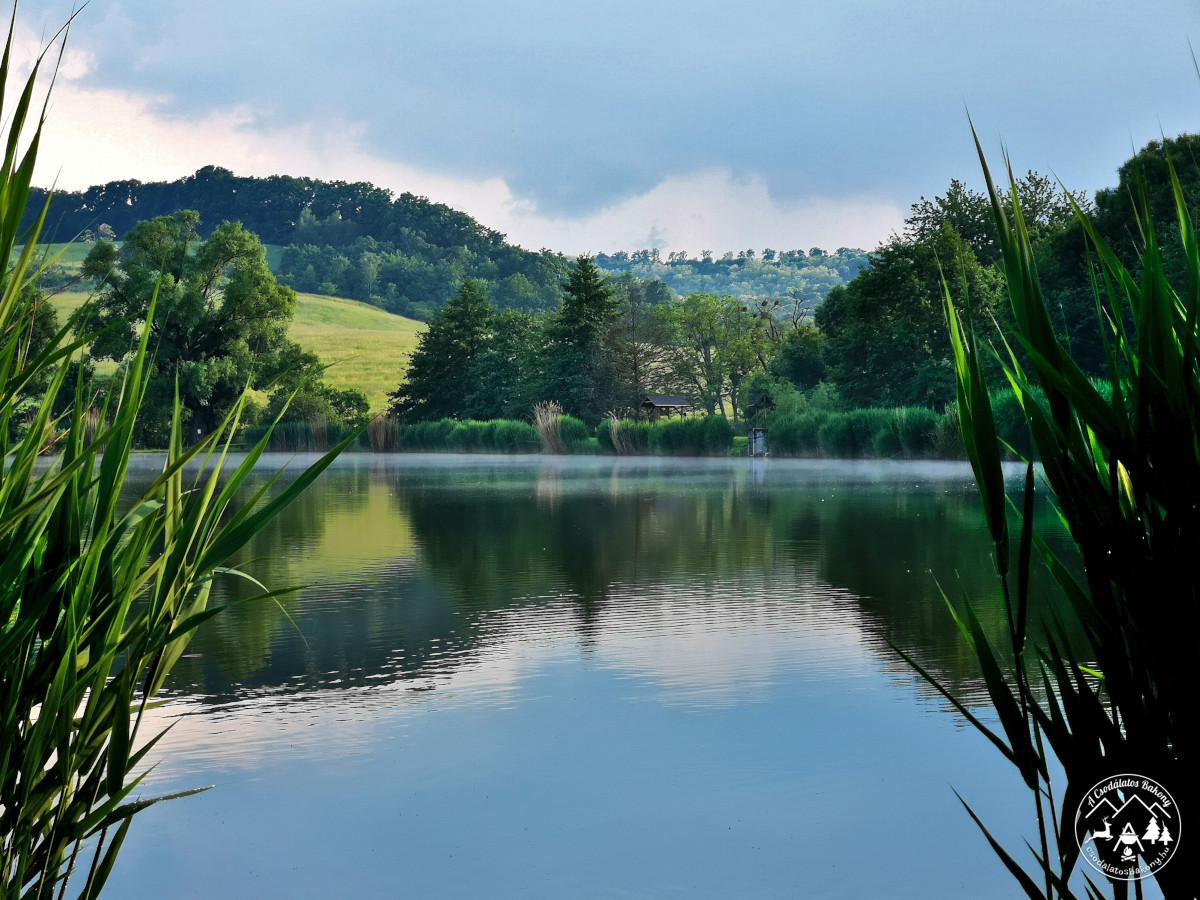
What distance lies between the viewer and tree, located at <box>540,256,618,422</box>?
136ft

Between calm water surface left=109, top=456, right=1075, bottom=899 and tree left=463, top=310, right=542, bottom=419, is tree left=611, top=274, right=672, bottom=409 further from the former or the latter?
calm water surface left=109, top=456, right=1075, bottom=899

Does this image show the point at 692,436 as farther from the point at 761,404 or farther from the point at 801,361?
the point at 801,361

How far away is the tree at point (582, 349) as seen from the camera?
41312mm

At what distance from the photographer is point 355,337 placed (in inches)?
2618

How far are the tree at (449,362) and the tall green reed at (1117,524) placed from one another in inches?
1784

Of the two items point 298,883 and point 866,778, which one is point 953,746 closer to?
point 866,778

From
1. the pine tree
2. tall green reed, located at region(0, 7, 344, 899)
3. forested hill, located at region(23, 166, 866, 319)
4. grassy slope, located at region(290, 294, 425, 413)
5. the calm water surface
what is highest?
forested hill, located at region(23, 166, 866, 319)

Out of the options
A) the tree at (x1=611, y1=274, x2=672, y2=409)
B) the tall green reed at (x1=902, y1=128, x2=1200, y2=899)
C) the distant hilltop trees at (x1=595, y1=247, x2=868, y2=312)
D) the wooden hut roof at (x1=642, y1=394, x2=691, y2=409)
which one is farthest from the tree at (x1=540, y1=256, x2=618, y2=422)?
the distant hilltop trees at (x1=595, y1=247, x2=868, y2=312)

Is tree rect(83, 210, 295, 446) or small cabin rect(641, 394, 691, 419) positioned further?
small cabin rect(641, 394, 691, 419)

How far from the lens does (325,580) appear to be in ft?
21.1

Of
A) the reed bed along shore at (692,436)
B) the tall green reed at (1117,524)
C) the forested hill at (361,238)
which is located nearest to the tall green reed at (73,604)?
the tall green reed at (1117,524)

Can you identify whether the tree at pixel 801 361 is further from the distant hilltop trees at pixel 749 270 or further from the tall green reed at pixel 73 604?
the distant hilltop trees at pixel 749 270

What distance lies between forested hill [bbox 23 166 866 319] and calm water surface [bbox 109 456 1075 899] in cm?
7490

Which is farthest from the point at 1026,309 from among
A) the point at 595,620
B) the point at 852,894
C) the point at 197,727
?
the point at 595,620
